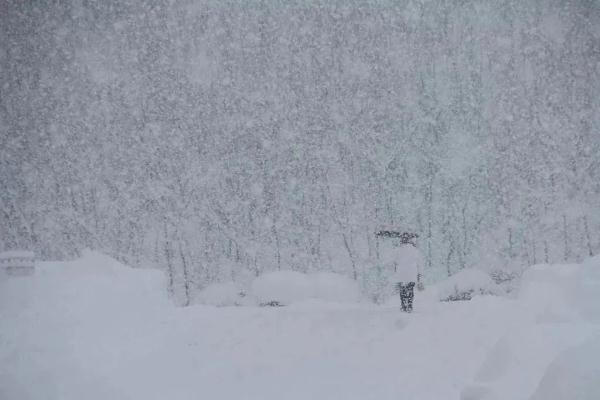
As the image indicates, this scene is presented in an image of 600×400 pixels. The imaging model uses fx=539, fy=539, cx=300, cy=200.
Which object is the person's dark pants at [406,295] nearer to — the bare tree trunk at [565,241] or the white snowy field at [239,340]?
the white snowy field at [239,340]

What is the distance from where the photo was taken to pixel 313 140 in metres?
31.6

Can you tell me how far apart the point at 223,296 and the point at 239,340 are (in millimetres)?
11616

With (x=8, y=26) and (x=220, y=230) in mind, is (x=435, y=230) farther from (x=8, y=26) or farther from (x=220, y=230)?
(x=8, y=26)

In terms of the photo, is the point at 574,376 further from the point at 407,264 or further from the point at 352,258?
the point at 352,258

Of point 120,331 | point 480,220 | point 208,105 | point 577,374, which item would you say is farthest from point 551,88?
point 577,374

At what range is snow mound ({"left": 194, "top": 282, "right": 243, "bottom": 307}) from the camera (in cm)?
2069

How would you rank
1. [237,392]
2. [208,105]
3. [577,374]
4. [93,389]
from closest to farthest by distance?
1. [577,374]
2. [93,389]
3. [237,392]
4. [208,105]

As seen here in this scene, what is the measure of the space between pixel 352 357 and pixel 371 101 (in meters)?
24.4

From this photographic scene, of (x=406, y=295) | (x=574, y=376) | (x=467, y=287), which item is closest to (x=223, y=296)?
(x=467, y=287)

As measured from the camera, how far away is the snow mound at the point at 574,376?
107 inches

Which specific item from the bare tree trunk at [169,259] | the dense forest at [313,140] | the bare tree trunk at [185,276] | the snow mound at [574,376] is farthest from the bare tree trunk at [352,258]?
the snow mound at [574,376]

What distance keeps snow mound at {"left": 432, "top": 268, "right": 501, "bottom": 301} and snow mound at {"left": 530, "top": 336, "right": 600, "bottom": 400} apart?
17.5 meters

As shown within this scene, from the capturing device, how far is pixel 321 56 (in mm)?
33812

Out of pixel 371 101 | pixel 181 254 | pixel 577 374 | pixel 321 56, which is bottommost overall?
pixel 577 374
